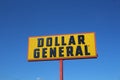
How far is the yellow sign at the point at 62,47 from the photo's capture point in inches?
720

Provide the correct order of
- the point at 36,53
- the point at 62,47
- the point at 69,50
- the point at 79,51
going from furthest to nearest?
the point at 36,53 → the point at 62,47 → the point at 69,50 → the point at 79,51

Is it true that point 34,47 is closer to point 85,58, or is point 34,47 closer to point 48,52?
point 48,52

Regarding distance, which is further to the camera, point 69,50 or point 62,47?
point 62,47

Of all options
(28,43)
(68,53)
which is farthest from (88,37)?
(28,43)

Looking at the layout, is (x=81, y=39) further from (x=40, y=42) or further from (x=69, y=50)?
(x=40, y=42)

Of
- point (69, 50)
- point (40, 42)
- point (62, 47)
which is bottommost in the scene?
point (69, 50)

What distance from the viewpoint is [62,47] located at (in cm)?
1855

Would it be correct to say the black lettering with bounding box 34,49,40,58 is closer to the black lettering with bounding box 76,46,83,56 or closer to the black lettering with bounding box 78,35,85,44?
the black lettering with bounding box 76,46,83,56

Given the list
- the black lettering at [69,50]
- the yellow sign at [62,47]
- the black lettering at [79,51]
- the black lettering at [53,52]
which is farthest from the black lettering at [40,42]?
the black lettering at [79,51]

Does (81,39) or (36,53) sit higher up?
(81,39)

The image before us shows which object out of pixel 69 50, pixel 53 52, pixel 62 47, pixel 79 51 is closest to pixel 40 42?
pixel 53 52

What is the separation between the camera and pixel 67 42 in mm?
18672

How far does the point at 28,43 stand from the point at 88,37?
4.13m

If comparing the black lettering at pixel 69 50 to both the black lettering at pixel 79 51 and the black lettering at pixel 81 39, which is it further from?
the black lettering at pixel 81 39
